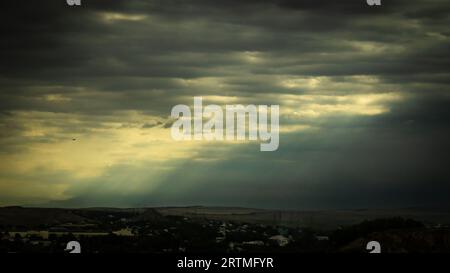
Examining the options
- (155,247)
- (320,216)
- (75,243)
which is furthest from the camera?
(320,216)

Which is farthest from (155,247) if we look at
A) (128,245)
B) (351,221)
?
(351,221)

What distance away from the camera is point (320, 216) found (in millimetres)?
28516
